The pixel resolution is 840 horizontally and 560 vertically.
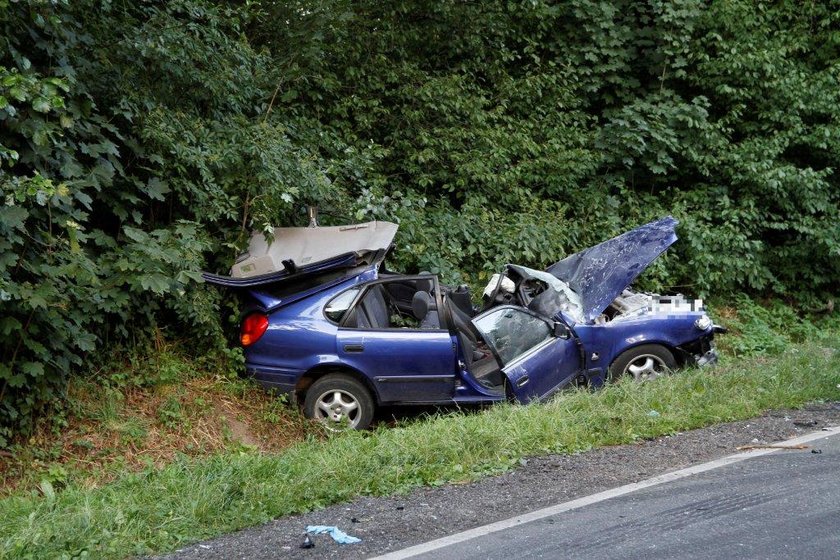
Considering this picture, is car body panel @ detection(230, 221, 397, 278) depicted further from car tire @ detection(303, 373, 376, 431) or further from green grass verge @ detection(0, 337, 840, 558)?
green grass verge @ detection(0, 337, 840, 558)

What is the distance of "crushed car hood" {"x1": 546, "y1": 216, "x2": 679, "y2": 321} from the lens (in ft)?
28.2

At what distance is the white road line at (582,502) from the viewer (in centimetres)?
452

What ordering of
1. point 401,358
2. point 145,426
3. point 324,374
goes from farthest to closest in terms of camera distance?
point 324,374, point 401,358, point 145,426

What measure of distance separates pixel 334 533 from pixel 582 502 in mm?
1597

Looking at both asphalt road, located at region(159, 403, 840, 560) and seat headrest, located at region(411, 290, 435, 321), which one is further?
seat headrest, located at region(411, 290, 435, 321)

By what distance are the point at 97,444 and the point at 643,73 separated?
1108cm

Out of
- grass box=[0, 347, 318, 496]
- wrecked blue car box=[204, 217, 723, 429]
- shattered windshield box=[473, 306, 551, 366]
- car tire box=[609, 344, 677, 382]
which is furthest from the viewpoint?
car tire box=[609, 344, 677, 382]

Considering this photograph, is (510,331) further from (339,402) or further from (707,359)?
(707,359)

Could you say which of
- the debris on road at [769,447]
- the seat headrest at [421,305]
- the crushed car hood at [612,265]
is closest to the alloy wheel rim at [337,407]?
the seat headrest at [421,305]

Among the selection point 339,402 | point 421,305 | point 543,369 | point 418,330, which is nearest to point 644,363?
point 543,369

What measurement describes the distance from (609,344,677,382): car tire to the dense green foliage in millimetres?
2716

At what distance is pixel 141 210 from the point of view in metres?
8.85

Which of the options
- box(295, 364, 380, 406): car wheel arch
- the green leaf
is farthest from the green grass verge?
the green leaf

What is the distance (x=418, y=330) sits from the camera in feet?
26.2
